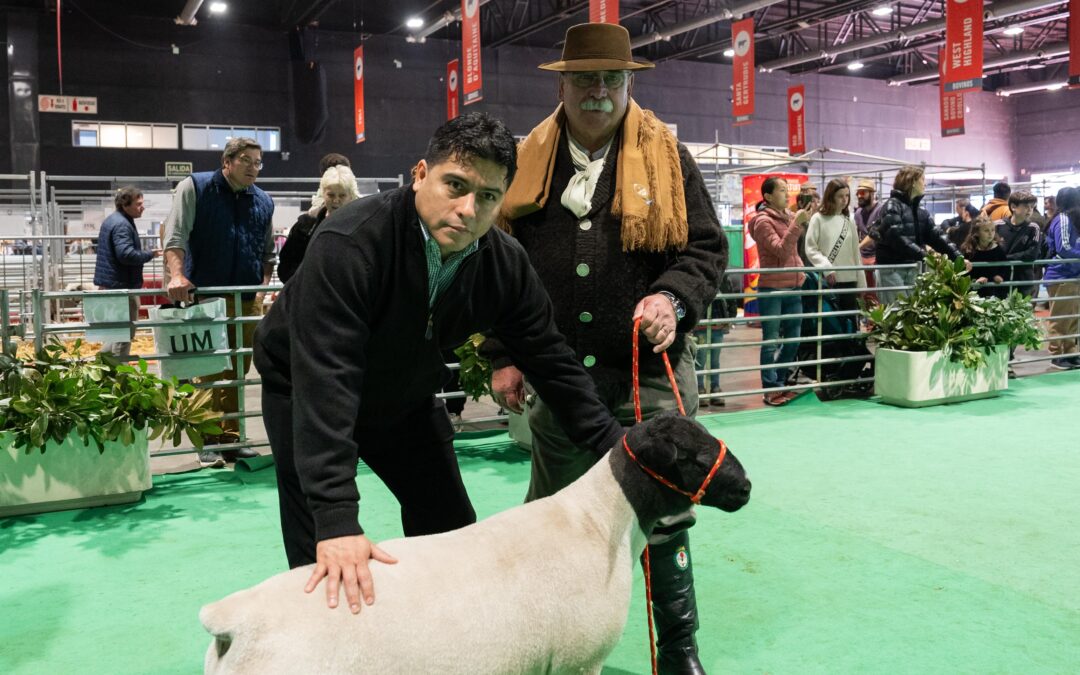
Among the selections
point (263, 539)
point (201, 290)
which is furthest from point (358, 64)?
point (263, 539)

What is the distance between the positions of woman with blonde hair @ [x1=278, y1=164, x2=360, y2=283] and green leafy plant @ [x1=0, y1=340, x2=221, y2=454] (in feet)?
2.63

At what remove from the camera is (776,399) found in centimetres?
671

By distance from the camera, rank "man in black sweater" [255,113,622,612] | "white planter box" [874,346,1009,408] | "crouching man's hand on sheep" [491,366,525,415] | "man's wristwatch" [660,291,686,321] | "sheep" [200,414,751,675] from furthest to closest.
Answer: "white planter box" [874,346,1009,408] < "crouching man's hand on sheep" [491,366,525,415] < "man's wristwatch" [660,291,686,321] < "man in black sweater" [255,113,622,612] < "sheep" [200,414,751,675]

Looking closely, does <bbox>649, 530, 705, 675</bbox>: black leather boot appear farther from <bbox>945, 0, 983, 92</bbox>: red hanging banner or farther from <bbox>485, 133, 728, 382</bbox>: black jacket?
<bbox>945, 0, 983, 92</bbox>: red hanging banner

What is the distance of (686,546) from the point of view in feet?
7.55

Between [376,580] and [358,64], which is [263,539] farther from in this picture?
[358,64]

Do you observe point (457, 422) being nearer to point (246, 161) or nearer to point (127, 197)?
point (246, 161)

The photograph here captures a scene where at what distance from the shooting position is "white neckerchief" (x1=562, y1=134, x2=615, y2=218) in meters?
2.30

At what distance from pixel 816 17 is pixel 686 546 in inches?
765

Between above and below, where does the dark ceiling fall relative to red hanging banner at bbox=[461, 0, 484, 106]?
above

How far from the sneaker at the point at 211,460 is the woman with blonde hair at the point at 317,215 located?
1.16 meters

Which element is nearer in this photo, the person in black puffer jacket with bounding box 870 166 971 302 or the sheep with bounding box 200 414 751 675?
the sheep with bounding box 200 414 751 675

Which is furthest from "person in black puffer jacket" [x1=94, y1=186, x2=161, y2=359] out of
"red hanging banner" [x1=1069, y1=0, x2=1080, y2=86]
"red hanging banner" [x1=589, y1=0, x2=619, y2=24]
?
"red hanging banner" [x1=1069, y1=0, x2=1080, y2=86]

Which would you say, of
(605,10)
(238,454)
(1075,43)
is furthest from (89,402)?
(1075,43)
